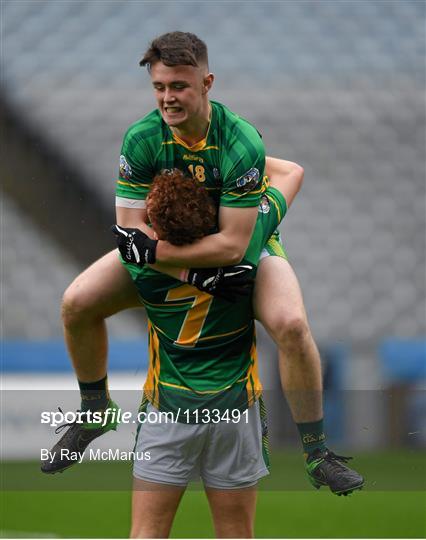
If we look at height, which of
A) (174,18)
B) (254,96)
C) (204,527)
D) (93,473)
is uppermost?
(174,18)

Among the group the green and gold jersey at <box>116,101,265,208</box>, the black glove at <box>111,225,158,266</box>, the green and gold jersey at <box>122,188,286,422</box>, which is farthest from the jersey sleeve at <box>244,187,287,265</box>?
the black glove at <box>111,225,158,266</box>

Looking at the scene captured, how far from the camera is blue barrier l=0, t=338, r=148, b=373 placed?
18.3 feet

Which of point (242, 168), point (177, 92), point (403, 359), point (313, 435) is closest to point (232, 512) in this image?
point (313, 435)

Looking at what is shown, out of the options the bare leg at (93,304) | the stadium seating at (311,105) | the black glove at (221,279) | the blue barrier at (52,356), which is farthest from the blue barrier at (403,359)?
the black glove at (221,279)

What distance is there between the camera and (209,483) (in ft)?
9.04

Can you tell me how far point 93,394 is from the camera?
9.92 ft

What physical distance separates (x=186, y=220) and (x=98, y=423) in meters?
0.86

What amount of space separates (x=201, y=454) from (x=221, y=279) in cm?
52

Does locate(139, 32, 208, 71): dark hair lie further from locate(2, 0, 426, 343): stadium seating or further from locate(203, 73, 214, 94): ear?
locate(2, 0, 426, 343): stadium seating

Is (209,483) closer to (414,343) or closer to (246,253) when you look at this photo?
(246,253)

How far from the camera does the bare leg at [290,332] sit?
2660mm

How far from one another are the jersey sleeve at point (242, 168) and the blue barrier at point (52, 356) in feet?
9.91

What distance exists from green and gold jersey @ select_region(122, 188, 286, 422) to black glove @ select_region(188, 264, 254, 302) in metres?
0.06

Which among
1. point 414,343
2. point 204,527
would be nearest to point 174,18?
point 414,343
